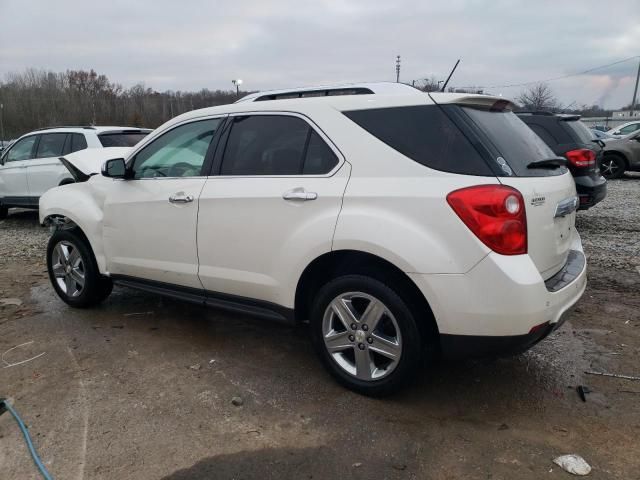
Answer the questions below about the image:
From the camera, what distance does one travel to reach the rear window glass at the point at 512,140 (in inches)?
110

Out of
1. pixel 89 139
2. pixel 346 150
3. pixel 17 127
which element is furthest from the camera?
pixel 17 127

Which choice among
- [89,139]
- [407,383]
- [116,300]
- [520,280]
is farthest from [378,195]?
[89,139]

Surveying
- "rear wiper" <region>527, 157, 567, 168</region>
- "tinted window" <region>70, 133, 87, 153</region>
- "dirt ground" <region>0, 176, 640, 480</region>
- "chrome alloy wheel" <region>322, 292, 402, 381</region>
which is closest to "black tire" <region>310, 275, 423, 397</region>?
"chrome alloy wheel" <region>322, 292, 402, 381</region>

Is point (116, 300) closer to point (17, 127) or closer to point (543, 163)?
point (543, 163)

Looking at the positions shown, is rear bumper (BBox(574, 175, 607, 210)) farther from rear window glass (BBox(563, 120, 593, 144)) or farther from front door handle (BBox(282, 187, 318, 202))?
front door handle (BBox(282, 187, 318, 202))

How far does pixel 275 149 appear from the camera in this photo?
339 centimetres

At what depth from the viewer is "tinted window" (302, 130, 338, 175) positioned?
311 centimetres

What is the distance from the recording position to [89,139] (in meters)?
8.66

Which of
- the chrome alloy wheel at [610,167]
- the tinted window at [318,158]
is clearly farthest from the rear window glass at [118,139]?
the chrome alloy wheel at [610,167]

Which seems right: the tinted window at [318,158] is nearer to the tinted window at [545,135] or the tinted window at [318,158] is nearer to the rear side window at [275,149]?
the rear side window at [275,149]

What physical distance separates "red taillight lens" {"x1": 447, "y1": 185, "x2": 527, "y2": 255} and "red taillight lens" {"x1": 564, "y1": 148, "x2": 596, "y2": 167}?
5.27 meters

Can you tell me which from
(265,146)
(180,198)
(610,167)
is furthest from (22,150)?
(610,167)

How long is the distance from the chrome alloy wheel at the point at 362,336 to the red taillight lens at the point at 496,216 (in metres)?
0.70

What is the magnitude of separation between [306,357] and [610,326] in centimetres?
251
